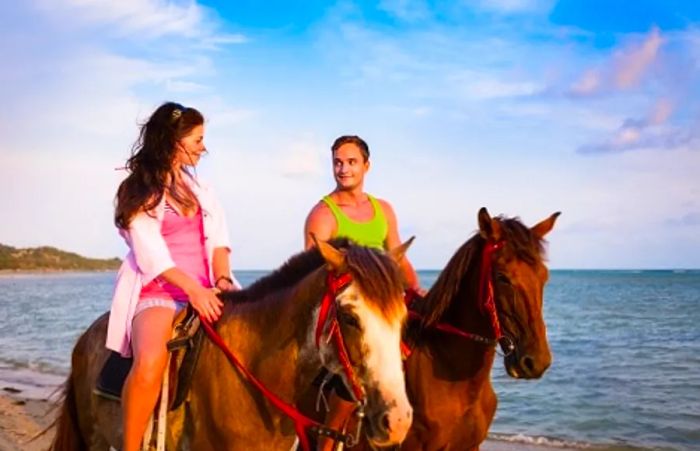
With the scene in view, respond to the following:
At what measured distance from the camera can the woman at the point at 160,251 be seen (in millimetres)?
3447

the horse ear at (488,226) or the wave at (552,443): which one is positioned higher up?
the horse ear at (488,226)

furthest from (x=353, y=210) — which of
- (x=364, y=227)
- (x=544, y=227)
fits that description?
(x=544, y=227)

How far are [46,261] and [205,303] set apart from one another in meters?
122

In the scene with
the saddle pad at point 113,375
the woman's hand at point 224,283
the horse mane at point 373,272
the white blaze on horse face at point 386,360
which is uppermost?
the horse mane at point 373,272

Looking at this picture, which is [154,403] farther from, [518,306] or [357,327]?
[518,306]

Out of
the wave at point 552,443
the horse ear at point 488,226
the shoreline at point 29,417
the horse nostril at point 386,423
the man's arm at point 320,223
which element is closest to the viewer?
the horse nostril at point 386,423

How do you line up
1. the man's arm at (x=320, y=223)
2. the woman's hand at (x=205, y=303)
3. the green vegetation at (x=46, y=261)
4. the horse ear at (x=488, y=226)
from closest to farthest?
the woman's hand at (x=205, y=303)
the horse ear at (x=488, y=226)
the man's arm at (x=320, y=223)
the green vegetation at (x=46, y=261)

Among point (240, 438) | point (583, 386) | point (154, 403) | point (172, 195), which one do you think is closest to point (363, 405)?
point (240, 438)

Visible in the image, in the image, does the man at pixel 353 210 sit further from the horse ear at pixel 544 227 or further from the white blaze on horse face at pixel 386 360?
the white blaze on horse face at pixel 386 360

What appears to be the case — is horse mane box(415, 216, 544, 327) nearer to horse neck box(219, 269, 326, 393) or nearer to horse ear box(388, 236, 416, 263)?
horse ear box(388, 236, 416, 263)

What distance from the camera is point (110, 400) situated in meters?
3.89

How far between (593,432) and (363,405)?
868 centimetres

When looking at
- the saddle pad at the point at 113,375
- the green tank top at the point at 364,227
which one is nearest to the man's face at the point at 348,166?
the green tank top at the point at 364,227

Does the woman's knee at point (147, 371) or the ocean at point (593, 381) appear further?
the ocean at point (593, 381)
